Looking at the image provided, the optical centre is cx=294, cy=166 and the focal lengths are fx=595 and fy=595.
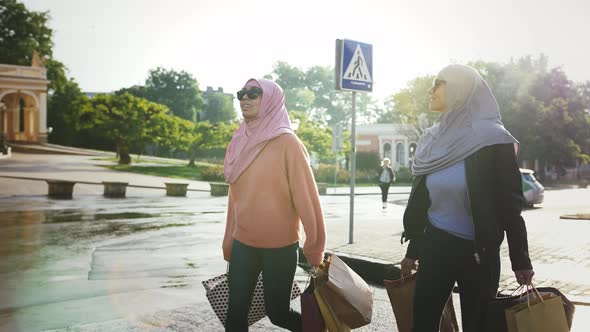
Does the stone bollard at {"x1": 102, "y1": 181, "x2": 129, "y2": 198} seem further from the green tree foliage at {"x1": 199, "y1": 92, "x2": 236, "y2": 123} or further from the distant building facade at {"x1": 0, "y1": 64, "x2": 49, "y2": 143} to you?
the green tree foliage at {"x1": 199, "y1": 92, "x2": 236, "y2": 123}

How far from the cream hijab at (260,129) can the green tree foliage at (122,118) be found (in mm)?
43454

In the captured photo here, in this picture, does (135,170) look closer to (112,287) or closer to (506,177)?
(112,287)

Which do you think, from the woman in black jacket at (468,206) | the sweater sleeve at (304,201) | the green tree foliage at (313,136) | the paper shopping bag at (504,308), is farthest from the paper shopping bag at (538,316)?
the green tree foliage at (313,136)

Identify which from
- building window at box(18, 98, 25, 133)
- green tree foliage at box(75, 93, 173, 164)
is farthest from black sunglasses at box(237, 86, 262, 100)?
building window at box(18, 98, 25, 133)

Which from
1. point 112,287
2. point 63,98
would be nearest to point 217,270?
point 112,287

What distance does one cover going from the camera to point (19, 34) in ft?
207

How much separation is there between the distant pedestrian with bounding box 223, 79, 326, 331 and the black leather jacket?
975 mm

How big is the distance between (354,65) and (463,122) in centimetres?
656

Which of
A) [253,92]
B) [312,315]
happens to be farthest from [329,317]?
[253,92]

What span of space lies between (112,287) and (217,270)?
1517 millimetres

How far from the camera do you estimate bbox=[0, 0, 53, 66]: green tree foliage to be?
202 ft

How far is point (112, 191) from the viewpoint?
904 inches

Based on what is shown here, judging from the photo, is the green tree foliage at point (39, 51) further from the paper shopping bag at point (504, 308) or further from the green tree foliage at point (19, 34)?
the paper shopping bag at point (504, 308)

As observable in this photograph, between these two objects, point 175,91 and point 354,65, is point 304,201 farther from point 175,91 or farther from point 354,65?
point 175,91
